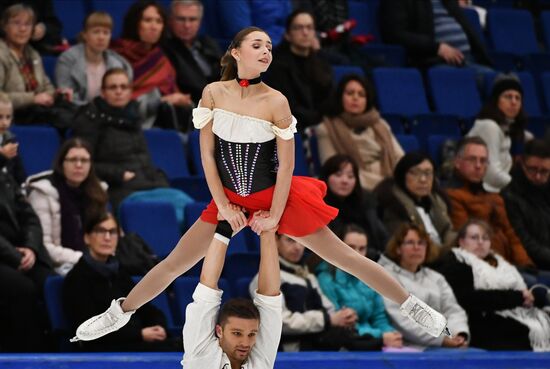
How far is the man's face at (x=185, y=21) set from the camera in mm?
9109

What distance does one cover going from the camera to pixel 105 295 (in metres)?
6.82

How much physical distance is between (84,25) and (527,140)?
3264 mm

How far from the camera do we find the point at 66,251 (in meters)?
7.36

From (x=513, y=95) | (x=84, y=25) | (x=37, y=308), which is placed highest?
(x=84, y=25)

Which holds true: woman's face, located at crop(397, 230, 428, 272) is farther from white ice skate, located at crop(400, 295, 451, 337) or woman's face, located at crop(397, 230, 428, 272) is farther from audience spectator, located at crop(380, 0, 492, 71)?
audience spectator, located at crop(380, 0, 492, 71)

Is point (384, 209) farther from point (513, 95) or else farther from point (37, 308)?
point (37, 308)

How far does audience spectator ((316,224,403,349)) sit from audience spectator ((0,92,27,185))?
1765 mm

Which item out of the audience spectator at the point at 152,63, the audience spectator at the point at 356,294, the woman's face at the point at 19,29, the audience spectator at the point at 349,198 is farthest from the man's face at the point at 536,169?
the woman's face at the point at 19,29

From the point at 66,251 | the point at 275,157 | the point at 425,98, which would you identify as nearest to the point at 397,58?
the point at 425,98

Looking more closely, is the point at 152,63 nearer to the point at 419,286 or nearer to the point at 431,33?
the point at 419,286

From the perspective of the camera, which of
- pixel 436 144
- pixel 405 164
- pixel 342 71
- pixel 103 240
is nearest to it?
pixel 103 240

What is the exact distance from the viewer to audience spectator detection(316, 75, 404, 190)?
8781 millimetres

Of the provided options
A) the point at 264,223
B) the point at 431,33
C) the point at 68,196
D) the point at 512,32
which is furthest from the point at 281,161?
the point at 512,32

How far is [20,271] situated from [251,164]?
2158mm
